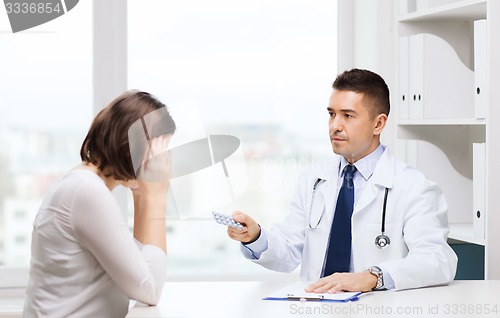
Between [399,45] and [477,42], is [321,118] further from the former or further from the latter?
[477,42]

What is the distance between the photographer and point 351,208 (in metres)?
2.32

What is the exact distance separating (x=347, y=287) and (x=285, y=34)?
4.77 feet

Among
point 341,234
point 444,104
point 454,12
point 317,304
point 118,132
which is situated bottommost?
point 317,304

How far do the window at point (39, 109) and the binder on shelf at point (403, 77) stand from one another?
1127 millimetres

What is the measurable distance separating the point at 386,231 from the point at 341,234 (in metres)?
0.14

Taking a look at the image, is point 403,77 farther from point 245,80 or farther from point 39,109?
point 39,109

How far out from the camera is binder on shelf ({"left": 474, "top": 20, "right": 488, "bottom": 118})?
2295 millimetres

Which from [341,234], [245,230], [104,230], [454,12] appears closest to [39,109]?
[245,230]

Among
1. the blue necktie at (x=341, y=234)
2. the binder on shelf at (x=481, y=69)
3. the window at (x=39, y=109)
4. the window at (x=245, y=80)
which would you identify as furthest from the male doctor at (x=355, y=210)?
the window at (x=39, y=109)

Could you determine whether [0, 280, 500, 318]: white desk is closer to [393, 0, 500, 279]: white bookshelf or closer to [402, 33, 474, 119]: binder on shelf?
[393, 0, 500, 279]: white bookshelf

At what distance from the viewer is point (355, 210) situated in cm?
228

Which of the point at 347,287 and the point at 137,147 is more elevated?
the point at 137,147

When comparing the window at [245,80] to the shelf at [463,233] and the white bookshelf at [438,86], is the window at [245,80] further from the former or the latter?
the shelf at [463,233]

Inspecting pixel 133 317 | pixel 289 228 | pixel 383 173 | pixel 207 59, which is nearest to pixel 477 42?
pixel 383 173
